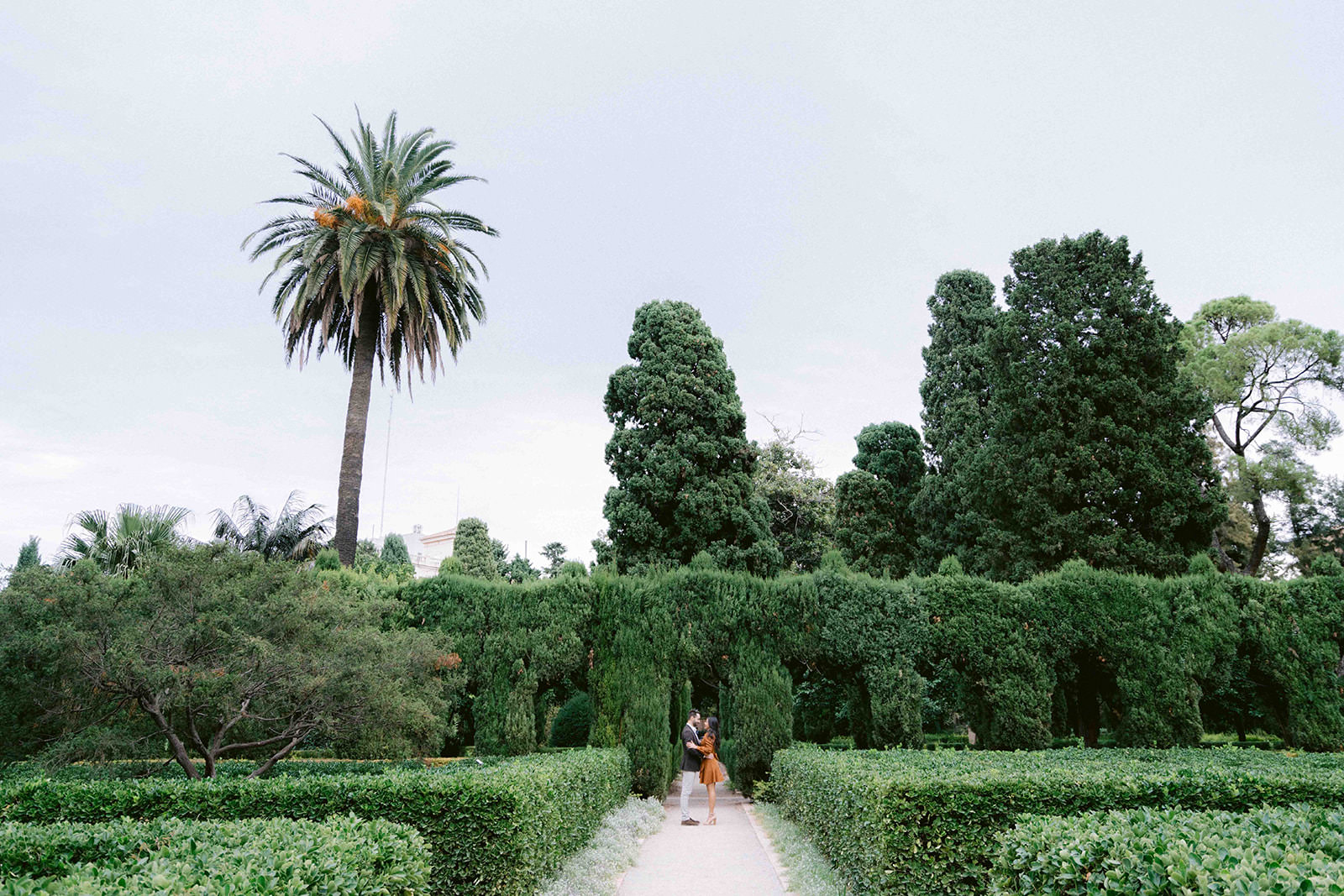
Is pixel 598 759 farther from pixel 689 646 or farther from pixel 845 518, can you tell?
pixel 845 518

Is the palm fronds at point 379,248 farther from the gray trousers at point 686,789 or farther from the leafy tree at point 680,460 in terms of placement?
the gray trousers at point 686,789

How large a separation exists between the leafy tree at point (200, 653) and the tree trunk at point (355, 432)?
7335mm

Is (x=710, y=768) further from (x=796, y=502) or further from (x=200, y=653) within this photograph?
(x=796, y=502)

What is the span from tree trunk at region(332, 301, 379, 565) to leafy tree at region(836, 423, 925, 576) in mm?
16355

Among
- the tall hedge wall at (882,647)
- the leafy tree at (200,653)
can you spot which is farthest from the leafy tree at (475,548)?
the leafy tree at (200,653)

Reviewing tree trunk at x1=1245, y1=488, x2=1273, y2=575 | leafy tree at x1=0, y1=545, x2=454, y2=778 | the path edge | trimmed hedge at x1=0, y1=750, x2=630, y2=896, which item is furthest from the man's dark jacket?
tree trunk at x1=1245, y1=488, x2=1273, y2=575

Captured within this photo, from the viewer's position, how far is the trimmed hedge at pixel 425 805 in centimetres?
682

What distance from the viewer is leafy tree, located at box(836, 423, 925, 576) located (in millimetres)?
26688

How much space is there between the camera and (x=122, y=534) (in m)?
21.0

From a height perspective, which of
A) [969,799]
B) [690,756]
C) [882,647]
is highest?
[882,647]

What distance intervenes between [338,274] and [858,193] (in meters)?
12.9

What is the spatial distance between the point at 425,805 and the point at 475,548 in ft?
104

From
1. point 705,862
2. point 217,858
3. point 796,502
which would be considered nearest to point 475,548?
point 796,502

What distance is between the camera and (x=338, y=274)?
750 inches
